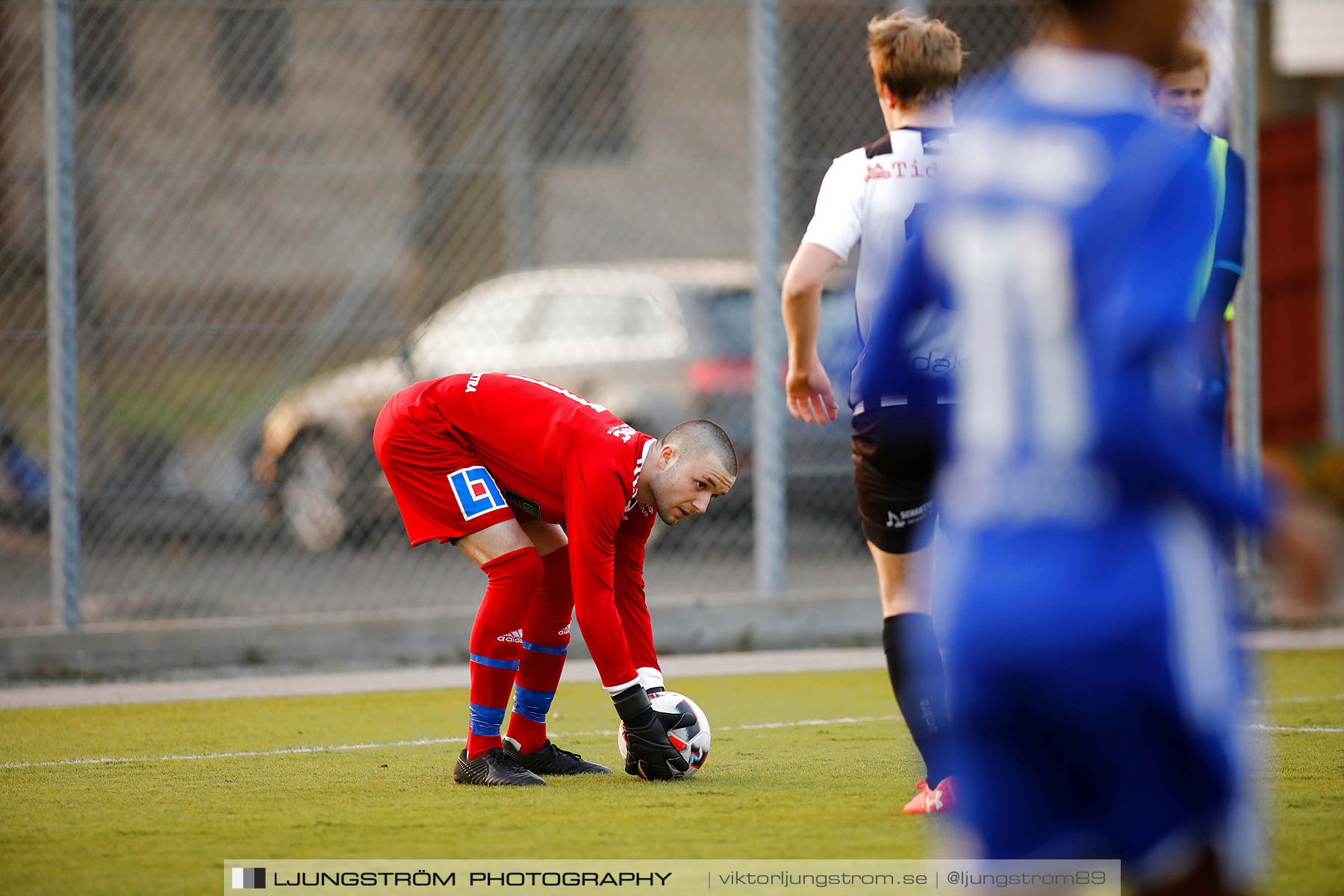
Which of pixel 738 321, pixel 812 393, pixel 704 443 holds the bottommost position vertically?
pixel 738 321

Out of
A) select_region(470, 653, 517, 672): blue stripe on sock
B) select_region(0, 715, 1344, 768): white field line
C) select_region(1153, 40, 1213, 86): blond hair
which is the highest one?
select_region(1153, 40, 1213, 86): blond hair

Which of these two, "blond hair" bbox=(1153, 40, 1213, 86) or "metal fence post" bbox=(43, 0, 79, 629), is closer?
"blond hair" bbox=(1153, 40, 1213, 86)

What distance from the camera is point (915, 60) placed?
13.0 feet

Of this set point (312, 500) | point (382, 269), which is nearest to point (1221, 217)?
point (312, 500)

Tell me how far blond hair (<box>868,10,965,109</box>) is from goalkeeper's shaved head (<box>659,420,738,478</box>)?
3.80 ft

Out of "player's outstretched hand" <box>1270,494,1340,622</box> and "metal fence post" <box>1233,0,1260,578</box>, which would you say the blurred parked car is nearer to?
"metal fence post" <box>1233,0,1260,578</box>

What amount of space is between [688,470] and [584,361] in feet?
16.5

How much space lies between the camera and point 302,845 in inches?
156

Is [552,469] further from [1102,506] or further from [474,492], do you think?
[1102,506]

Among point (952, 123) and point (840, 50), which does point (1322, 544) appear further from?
point (840, 50)

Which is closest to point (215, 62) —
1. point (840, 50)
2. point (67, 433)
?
point (840, 50)

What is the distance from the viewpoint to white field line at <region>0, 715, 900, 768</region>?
17.6ft

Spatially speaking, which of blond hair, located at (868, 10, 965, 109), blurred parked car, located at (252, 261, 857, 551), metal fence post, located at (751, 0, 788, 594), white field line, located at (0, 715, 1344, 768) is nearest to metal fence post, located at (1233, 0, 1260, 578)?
blurred parked car, located at (252, 261, 857, 551)

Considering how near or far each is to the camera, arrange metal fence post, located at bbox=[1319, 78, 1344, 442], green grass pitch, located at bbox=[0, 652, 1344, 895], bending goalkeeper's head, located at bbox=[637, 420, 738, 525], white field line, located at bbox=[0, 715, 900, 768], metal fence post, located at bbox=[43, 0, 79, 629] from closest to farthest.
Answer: green grass pitch, located at bbox=[0, 652, 1344, 895]
bending goalkeeper's head, located at bbox=[637, 420, 738, 525]
white field line, located at bbox=[0, 715, 900, 768]
metal fence post, located at bbox=[43, 0, 79, 629]
metal fence post, located at bbox=[1319, 78, 1344, 442]
